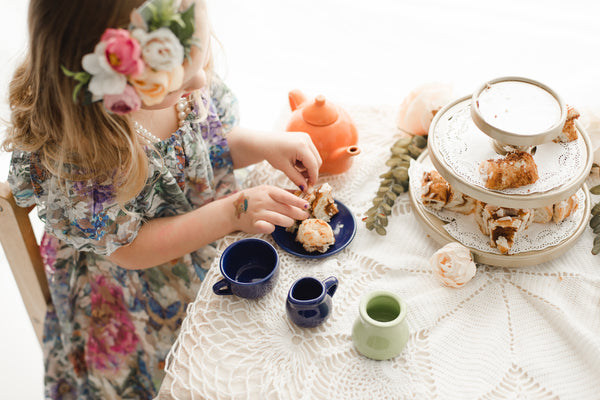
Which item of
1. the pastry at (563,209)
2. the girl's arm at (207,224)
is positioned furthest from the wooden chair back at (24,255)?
the pastry at (563,209)

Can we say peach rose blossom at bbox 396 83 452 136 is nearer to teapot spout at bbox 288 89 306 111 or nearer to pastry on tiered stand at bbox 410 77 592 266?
pastry on tiered stand at bbox 410 77 592 266

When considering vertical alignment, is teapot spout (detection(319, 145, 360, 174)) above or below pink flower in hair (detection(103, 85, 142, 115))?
below

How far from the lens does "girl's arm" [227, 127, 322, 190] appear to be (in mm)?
1076

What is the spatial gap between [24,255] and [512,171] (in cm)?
91

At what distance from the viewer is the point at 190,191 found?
115cm

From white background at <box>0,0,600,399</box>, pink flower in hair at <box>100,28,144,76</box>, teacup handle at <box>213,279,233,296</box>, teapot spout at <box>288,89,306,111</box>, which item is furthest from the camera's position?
white background at <box>0,0,600,399</box>

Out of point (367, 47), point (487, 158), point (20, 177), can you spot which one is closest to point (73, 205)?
point (20, 177)

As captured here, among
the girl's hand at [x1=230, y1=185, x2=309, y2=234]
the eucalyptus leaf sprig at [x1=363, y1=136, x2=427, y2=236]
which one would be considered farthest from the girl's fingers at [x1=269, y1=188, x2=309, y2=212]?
the eucalyptus leaf sprig at [x1=363, y1=136, x2=427, y2=236]

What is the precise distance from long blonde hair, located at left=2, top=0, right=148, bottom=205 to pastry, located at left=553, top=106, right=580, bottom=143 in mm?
713

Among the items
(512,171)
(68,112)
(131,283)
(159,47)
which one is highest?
(159,47)

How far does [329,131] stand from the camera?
1105 millimetres

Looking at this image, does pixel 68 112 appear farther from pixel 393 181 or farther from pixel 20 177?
pixel 393 181

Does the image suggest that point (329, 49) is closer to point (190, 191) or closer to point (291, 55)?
point (291, 55)

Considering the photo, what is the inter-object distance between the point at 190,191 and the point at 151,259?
19cm
